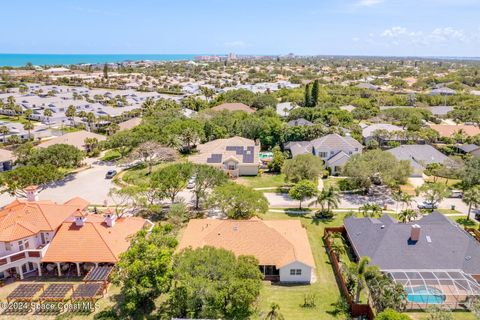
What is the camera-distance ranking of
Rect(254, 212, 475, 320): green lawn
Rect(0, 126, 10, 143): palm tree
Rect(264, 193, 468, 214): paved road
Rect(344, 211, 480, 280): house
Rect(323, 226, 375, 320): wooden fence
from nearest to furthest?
Rect(323, 226, 375, 320): wooden fence < Rect(254, 212, 475, 320): green lawn < Rect(344, 211, 480, 280): house < Rect(264, 193, 468, 214): paved road < Rect(0, 126, 10, 143): palm tree

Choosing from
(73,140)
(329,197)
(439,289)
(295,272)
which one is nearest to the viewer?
(439,289)

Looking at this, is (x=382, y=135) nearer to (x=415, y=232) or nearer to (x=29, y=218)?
(x=415, y=232)

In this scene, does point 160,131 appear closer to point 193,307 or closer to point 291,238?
point 291,238

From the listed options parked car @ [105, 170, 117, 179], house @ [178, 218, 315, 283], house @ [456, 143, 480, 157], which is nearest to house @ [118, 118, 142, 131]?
parked car @ [105, 170, 117, 179]

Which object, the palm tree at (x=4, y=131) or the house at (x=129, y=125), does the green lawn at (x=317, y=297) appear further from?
the palm tree at (x=4, y=131)

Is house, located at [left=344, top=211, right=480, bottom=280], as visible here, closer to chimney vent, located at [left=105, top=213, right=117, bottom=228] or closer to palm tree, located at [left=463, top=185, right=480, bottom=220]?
palm tree, located at [left=463, top=185, right=480, bottom=220]

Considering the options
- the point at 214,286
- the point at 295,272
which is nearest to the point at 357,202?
the point at 295,272

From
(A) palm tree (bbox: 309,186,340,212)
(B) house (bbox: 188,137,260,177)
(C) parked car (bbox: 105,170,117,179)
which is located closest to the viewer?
(A) palm tree (bbox: 309,186,340,212)

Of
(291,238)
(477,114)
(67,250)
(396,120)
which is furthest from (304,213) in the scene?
(477,114)
